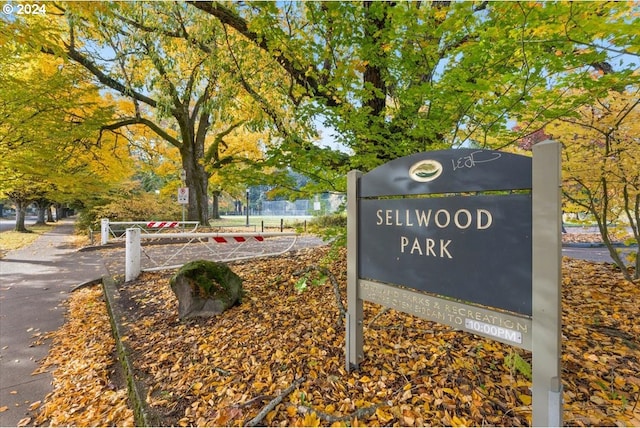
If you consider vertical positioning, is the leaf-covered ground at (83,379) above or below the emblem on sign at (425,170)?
below

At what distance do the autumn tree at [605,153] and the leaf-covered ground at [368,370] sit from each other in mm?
1089

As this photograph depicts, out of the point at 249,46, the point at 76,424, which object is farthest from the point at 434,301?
the point at 249,46

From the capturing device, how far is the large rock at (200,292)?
12.5 feet

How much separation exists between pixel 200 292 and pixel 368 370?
2.41 m

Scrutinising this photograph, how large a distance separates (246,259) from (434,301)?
240 inches

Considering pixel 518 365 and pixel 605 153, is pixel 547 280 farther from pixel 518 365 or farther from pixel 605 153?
pixel 605 153

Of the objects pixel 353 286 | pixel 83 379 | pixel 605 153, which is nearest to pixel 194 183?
pixel 83 379

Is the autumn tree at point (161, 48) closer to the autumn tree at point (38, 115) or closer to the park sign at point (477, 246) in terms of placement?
the autumn tree at point (38, 115)

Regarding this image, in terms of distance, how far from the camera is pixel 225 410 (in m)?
2.17

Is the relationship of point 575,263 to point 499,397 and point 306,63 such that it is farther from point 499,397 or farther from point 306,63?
point 306,63

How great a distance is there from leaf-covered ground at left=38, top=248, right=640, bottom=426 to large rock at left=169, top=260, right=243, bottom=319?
0.17 m

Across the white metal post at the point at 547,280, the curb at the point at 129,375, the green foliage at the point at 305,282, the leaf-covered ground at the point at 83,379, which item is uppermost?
the white metal post at the point at 547,280

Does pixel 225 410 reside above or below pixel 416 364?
below

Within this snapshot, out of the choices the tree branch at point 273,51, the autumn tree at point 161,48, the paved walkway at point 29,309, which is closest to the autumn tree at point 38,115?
the autumn tree at point 161,48
